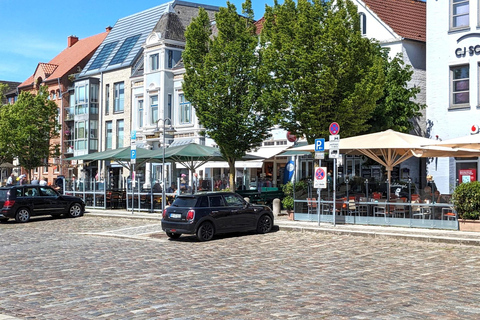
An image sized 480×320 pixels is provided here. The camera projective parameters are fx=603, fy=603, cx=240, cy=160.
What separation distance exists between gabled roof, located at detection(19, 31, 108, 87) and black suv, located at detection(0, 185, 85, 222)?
3698 centimetres

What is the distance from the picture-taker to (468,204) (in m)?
17.0

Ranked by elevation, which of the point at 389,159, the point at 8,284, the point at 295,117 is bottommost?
the point at 8,284

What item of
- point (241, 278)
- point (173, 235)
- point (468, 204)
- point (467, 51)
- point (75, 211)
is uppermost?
point (467, 51)

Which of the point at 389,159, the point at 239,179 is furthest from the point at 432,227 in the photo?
the point at 239,179

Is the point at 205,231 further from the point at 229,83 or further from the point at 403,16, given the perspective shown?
the point at 403,16

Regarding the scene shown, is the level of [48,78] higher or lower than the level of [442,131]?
higher

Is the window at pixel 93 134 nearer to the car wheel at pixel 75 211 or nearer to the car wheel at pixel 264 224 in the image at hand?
the car wheel at pixel 75 211

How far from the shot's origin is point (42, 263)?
515 inches

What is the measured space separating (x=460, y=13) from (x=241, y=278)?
21258mm

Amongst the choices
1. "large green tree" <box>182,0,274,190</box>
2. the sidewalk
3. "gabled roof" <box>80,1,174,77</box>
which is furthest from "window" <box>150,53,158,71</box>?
the sidewalk

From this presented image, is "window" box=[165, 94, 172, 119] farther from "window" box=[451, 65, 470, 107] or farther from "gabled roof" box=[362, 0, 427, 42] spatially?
"window" box=[451, 65, 470, 107]

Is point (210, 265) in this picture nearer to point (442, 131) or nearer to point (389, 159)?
point (389, 159)

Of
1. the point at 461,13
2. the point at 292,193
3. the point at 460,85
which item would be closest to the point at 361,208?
the point at 292,193

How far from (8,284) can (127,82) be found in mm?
41232
